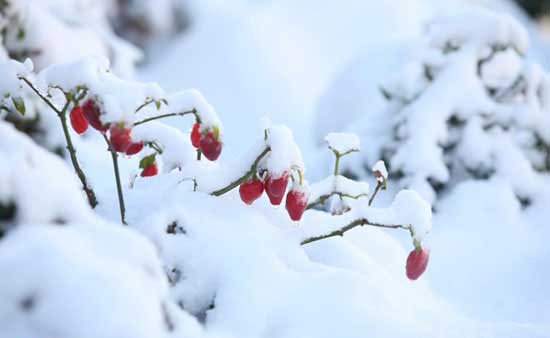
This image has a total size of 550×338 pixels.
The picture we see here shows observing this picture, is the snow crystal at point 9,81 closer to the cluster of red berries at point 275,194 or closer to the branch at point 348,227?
the cluster of red berries at point 275,194

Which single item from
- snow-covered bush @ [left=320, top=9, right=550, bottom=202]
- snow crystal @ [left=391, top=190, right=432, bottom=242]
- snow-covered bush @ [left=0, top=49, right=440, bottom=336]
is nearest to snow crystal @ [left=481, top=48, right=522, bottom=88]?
snow-covered bush @ [left=320, top=9, right=550, bottom=202]

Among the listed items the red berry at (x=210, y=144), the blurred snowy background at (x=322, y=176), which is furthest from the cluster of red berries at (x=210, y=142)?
the blurred snowy background at (x=322, y=176)

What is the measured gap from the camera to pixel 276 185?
1104 millimetres

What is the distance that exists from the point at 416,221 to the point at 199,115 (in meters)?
0.41

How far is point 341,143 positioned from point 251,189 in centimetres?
20

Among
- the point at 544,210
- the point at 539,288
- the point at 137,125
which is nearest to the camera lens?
the point at 137,125

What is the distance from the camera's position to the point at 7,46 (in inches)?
108

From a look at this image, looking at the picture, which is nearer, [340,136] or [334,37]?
[340,136]

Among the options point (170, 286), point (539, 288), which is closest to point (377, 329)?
point (170, 286)

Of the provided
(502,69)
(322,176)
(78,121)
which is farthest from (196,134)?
(502,69)

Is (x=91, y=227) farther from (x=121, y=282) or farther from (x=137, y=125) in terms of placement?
(x=137, y=125)

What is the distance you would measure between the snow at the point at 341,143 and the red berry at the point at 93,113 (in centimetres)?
42

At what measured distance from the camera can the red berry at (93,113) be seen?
3.27ft

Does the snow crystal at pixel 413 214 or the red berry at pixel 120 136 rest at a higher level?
the red berry at pixel 120 136
